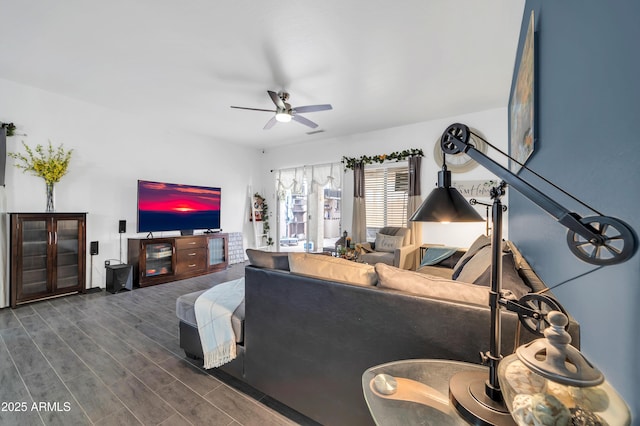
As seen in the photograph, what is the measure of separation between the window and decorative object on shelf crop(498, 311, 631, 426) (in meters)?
4.50

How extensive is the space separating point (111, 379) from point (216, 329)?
34.1 inches

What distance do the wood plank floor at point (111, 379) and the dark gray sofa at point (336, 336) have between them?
182 millimetres

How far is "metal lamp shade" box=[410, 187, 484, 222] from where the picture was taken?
863 mm

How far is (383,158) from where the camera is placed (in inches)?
204

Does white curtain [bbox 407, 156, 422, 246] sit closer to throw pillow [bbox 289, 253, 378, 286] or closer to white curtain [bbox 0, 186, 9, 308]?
throw pillow [bbox 289, 253, 378, 286]

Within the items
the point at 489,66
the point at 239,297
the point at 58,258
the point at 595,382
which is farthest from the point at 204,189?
the point at 595,382

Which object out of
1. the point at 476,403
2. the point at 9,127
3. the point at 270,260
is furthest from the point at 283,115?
the point at 9,127

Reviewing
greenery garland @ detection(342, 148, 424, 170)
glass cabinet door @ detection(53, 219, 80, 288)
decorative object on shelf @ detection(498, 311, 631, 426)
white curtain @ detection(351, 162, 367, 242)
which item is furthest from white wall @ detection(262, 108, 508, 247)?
decorative object on shelf @ detection(498, 311, 631, 426)

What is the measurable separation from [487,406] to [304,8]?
265 cm

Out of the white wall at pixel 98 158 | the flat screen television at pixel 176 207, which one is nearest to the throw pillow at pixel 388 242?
the flat screen television at pixel 176 207

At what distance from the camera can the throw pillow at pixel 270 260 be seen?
1.76 metres

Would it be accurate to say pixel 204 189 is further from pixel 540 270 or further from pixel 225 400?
pixel 540 270

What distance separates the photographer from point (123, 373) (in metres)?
1.99

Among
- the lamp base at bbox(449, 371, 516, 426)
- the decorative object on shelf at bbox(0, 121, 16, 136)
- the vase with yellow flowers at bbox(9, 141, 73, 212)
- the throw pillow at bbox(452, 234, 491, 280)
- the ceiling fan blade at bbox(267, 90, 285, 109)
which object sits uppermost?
the ceiling fan blade at bbox(267, 90, 285, 109)
